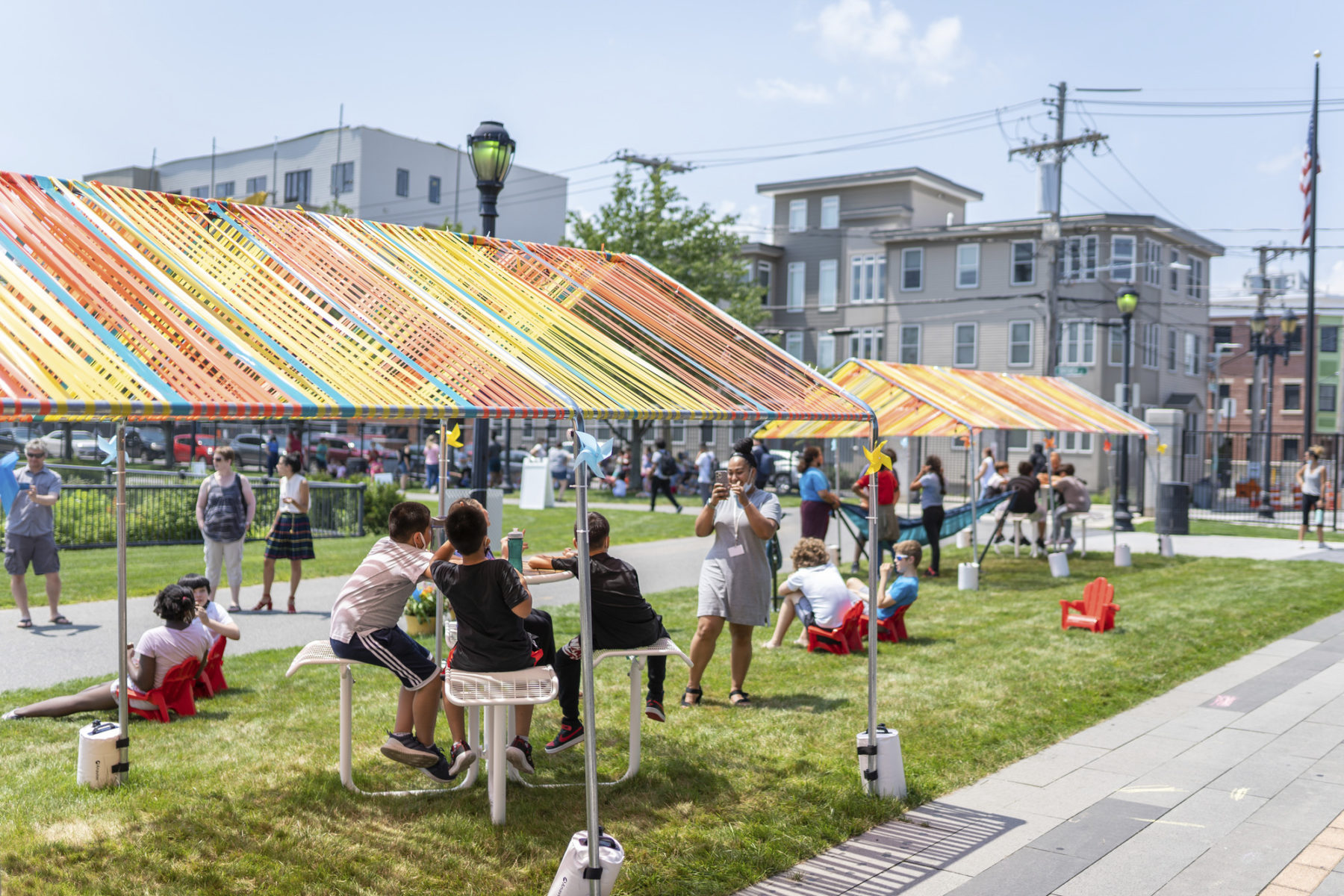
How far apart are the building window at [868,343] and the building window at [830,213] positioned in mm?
5252

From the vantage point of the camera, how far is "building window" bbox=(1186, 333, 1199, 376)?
46.8 meters

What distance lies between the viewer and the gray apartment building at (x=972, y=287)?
4178 centimetres

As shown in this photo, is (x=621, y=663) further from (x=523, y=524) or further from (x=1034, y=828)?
(x=523, y=524)

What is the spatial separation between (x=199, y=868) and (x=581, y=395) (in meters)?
2.82

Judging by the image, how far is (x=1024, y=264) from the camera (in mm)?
43125

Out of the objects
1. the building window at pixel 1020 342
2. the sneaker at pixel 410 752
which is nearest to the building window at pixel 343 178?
the building window at pixel 1020 342

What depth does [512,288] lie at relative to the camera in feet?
24.3

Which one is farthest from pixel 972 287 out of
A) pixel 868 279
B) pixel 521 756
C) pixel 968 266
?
pixel 521 756

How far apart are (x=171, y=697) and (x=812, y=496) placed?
23.4ft

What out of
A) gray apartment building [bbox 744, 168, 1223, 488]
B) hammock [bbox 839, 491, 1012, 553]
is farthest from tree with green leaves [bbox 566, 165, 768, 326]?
hammock [bbox 839, 491, 1012, 553]

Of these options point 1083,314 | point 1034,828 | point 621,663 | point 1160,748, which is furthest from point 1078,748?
point 1083,314

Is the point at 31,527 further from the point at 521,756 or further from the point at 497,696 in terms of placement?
the point at 497,696

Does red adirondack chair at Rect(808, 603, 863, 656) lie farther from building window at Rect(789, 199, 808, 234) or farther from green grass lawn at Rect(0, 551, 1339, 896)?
building window at Rect(789, 199, 808, 234)

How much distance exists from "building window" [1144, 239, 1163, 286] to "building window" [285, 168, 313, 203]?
1536 inches
